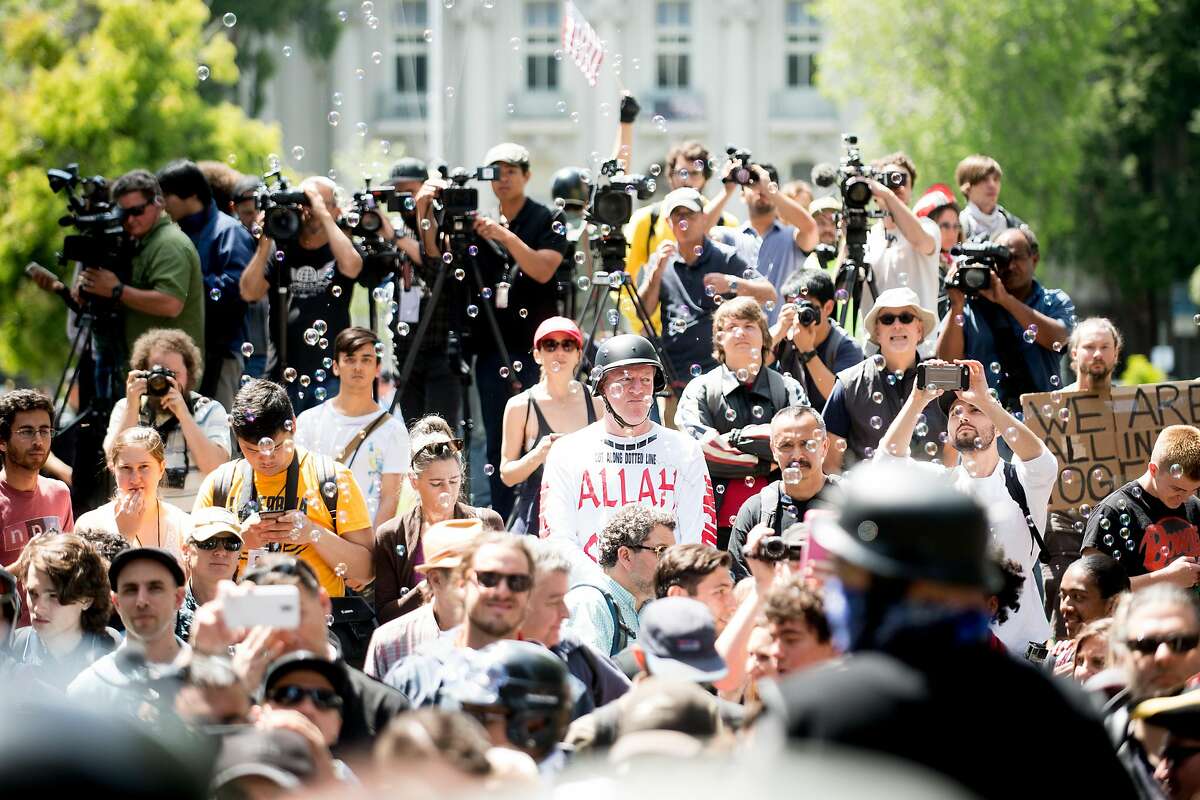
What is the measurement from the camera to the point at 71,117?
2786 centimetres

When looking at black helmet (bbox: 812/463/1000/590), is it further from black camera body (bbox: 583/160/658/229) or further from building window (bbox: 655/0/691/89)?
building window (bbox: 655/0/691/89)

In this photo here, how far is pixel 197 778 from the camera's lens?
3369 mm

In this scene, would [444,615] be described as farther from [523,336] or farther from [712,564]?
[523,336]

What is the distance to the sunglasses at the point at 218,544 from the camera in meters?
7.10

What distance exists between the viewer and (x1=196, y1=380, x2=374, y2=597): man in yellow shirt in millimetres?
7664

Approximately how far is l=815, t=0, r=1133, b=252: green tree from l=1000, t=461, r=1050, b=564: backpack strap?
1254 inches

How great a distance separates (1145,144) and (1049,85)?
9142mm

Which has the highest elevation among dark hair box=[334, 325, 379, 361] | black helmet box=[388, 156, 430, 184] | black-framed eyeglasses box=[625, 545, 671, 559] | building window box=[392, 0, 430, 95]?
building window box=[392, 0, 430, 95]

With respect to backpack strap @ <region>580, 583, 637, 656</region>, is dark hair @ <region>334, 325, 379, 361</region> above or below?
above

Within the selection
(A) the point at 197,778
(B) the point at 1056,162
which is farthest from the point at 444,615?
(B) the point at 1056,162

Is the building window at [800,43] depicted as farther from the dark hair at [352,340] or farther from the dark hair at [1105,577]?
the dark hair at [1105,577]

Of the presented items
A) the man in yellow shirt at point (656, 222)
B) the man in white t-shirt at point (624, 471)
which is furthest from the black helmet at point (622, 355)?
the man in yellow shirt at point (656, 222)

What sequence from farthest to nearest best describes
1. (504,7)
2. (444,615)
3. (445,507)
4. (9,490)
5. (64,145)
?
(504,7), (64,145), (9,490), (445,507), (444,615)

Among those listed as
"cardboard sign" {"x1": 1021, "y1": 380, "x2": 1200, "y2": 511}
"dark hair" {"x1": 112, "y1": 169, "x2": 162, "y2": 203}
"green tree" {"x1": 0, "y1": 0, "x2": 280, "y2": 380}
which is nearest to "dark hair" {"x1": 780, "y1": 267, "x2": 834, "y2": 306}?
"cardboard sign" {"x1": 1021, "y1": 380, "x2": 1200, "y2": 511}
